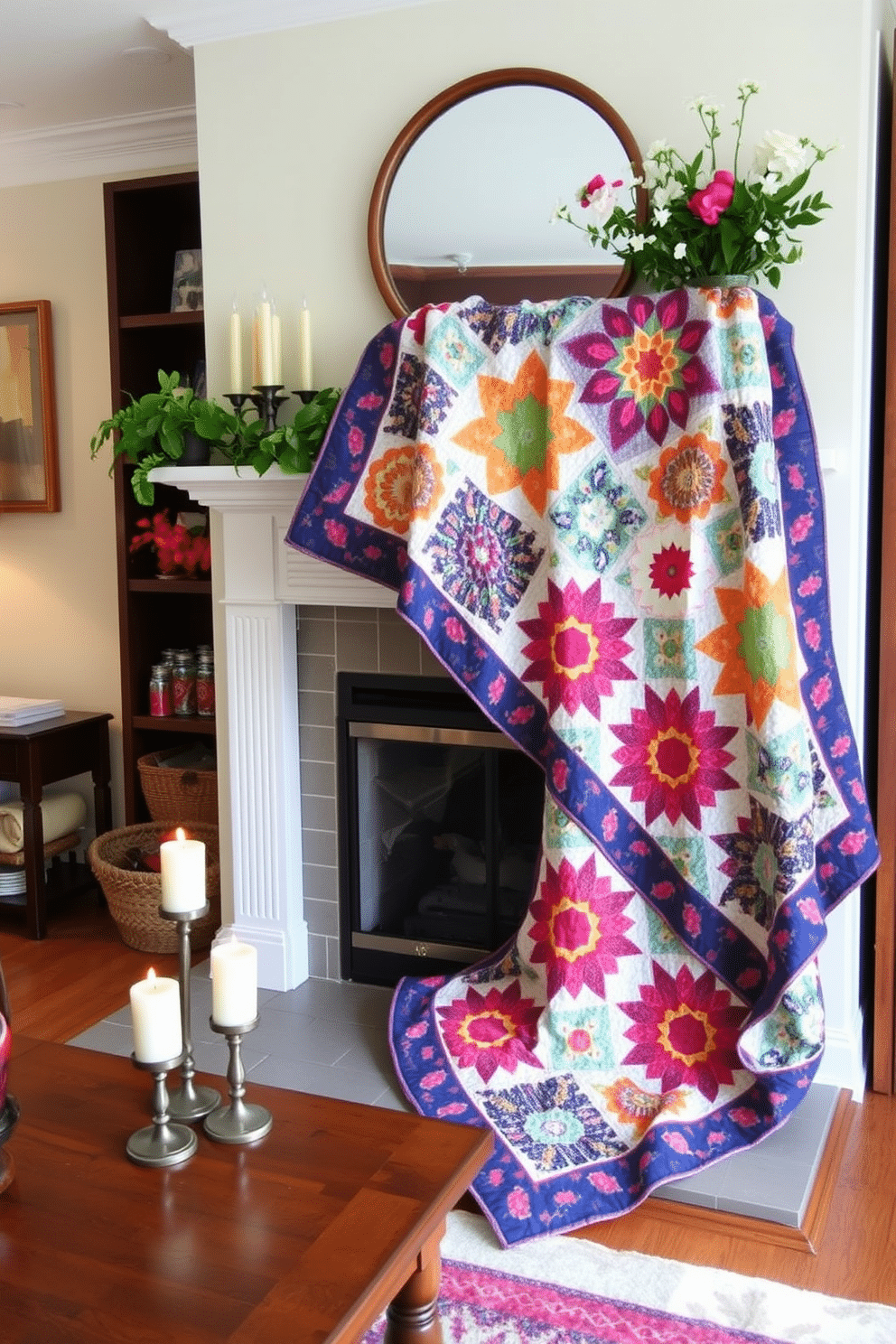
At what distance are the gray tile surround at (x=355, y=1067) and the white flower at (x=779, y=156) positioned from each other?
5.59ft

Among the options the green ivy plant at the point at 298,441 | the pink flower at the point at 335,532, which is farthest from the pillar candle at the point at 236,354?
the pink flower at the point at 335,532

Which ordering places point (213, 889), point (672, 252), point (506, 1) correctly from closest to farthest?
point (672, 252) → point (506, 1) → point (213, 889)

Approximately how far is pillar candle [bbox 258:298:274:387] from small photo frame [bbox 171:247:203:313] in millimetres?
916

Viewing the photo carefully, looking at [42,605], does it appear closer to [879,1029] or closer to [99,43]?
[99,43]

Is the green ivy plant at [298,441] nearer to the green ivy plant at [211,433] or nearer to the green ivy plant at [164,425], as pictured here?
the green ivy plant at [211,433]

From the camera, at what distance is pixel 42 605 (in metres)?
3.96

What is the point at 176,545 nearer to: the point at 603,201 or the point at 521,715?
the point at 521,715

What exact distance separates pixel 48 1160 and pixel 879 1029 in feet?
5.62

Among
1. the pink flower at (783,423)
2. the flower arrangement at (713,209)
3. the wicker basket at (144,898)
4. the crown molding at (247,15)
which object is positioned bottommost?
the wicker basket at (144,898)

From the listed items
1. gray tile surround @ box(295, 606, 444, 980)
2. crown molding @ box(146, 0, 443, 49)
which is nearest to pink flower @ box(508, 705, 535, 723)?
gray tile surround @ box(295, 606, 444, 980)

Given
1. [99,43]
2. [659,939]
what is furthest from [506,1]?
[659,939]

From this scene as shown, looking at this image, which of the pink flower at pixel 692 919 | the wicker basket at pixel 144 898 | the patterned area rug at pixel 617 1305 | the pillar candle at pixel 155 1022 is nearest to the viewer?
the pillar candle at pixel 155 1022

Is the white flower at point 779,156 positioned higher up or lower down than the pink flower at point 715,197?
higher up

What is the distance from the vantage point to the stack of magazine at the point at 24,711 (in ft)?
11.4
